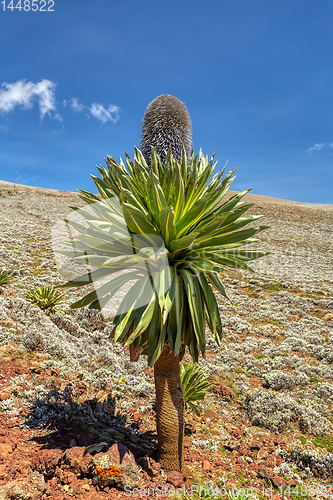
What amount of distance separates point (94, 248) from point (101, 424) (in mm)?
3010

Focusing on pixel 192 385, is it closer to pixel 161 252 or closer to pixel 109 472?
pixel 109 472

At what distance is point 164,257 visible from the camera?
2.89 meters

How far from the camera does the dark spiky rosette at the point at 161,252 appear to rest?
112 inches

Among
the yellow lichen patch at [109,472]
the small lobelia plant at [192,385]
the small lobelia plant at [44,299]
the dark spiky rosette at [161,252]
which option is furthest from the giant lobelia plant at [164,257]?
the small lobelia plant at [44,299]

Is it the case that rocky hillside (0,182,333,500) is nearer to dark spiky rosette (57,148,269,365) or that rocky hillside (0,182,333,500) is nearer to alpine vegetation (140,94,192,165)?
dark spiky rosette (57,148,269,365)

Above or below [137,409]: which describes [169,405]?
above

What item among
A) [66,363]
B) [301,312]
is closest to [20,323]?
[66,363]

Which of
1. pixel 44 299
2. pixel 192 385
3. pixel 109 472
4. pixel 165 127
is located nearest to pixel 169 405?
pixel 109 472

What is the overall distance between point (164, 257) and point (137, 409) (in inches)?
147

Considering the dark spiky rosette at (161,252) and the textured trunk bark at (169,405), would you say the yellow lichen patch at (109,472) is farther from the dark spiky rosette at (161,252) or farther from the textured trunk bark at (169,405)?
the dark spiky rosette at (161,252)

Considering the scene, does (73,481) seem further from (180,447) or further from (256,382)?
(256,382)

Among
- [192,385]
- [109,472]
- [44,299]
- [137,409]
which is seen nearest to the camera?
[109,472]

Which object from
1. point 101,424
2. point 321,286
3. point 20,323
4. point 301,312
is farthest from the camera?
point 321,286

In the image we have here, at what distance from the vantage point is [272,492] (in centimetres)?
409
